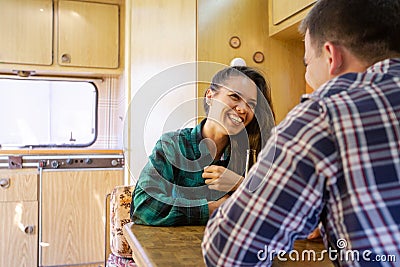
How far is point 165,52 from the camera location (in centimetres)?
262

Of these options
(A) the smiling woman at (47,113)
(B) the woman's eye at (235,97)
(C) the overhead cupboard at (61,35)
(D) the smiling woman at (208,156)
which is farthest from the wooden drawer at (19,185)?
(B) the woman's eye at (235,97)

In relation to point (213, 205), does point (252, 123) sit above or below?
above

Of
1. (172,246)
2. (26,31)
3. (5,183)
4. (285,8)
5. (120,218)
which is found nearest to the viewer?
(172,246)

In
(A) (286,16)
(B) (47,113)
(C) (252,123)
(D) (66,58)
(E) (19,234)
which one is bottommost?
(E) (19,234)

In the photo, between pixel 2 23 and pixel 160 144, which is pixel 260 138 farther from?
pixel 2 23

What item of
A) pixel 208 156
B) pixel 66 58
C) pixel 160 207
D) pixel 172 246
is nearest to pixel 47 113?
pixel 66 58

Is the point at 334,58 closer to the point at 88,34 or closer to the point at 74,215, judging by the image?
the point at 74,215

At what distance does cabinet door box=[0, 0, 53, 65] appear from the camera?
2.97 meters

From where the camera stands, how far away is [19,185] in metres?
2.65

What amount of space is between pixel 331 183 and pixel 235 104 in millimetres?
831

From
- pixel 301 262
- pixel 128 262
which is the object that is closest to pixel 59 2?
pixel 128 262

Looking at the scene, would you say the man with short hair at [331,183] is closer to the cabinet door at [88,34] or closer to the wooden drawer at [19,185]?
the wooden drawer at [19,185]

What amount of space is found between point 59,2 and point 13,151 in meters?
1.30

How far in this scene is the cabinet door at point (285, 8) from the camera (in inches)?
87.1
